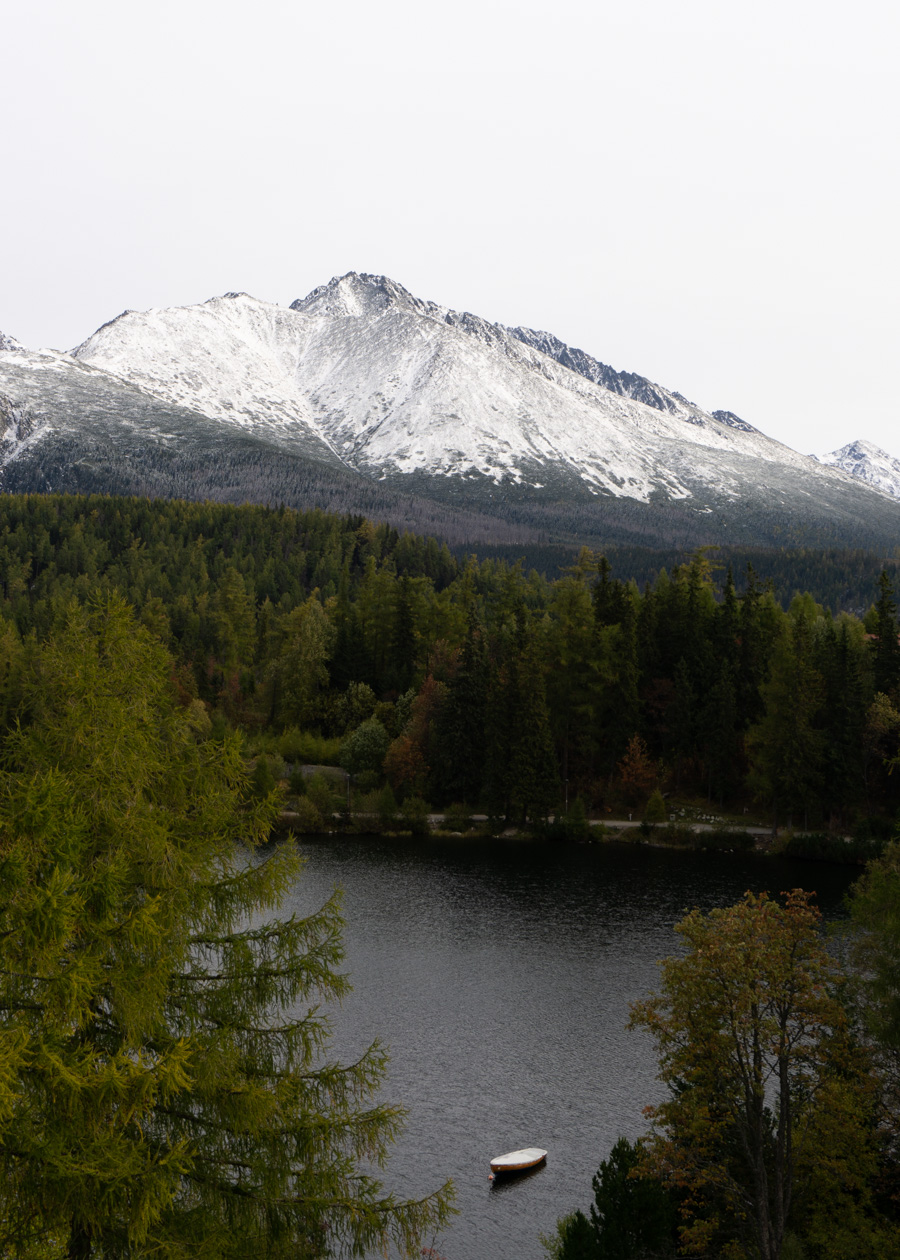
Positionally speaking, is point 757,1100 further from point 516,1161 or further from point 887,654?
point 887,654

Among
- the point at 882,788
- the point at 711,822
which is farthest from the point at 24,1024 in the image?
the point at 882,788

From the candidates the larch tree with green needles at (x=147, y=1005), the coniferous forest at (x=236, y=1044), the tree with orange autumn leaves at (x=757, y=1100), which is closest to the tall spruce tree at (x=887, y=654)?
the coniferous forest at (x=236, y=1044)

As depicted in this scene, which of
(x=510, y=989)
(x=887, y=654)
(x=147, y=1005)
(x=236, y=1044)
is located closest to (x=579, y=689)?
(x=887, y=654)

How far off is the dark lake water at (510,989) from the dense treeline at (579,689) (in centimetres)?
983

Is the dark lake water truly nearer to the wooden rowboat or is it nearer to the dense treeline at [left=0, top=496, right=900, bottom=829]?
the wooden rowboat

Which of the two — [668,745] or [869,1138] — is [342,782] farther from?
[869,1138]

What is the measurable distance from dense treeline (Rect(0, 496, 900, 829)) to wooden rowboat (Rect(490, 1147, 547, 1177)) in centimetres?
5137

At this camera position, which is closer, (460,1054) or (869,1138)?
(869,1138)

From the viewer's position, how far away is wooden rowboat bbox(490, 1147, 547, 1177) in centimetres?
3231

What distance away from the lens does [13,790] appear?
1220cm

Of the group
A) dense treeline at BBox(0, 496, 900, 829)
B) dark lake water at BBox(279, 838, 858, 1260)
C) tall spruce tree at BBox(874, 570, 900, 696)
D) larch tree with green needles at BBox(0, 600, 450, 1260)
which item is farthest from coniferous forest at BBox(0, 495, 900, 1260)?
A: tall spruce tree at BBox(874, 570, 900, 696)

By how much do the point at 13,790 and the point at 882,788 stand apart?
8411 centimetres

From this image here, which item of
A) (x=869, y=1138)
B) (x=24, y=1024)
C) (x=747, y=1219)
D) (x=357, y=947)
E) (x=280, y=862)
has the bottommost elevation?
(x=357, y=947)

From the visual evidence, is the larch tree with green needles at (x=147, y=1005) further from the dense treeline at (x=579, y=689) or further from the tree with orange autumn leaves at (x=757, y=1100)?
the dense treeline at (x=579, y=689)
